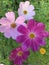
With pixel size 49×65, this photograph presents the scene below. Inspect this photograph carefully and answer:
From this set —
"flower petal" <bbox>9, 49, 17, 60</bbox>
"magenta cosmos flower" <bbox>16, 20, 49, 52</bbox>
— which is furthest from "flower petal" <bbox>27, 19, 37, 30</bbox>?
"flower petal" <bbox>9, 49, 17, 60</bbox>

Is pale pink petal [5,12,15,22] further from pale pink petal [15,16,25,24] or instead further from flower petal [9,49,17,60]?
flower petal [9,49,17,60]

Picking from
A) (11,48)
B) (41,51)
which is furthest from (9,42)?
(41,51)

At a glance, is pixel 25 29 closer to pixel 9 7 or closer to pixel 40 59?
pixel 40 59

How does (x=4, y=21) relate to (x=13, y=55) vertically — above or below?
above

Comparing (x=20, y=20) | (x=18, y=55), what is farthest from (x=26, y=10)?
(x=18, y=55)

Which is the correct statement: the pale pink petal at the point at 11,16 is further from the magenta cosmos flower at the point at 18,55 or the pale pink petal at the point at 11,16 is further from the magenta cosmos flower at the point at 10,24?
the magenta cosmos flower at the point at 18,55

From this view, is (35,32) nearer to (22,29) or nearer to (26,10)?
(22,29)

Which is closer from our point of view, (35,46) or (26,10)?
(35,46)
